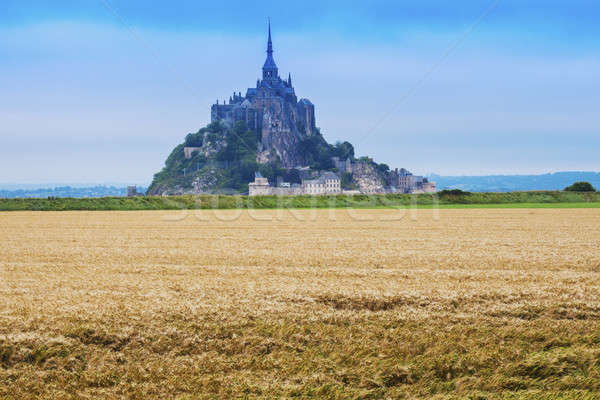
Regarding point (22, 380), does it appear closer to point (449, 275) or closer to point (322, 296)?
point (322, 296)

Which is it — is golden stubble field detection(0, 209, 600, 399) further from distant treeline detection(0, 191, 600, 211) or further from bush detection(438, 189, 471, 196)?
bush detection(438, 189, 471, 196)

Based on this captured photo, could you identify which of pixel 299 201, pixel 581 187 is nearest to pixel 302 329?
pixel 299 201

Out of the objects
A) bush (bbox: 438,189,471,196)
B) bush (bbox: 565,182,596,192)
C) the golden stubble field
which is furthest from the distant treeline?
the golden stubble field

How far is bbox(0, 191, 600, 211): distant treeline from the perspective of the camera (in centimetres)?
5247

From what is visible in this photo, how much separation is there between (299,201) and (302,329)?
50625 millimetres

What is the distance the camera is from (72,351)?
6.86 m

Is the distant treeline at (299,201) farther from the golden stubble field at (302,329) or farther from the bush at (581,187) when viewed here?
the golden stubble field at (302,329)

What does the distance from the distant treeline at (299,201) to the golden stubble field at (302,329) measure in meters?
40.2

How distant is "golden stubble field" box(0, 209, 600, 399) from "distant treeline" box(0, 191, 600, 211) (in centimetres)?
4023

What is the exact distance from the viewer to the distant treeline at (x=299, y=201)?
52.5 meters

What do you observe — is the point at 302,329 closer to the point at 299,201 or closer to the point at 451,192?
the point at 299,201

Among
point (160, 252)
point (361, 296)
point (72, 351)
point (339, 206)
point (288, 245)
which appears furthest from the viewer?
point (339, 206)

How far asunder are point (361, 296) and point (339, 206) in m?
48.0

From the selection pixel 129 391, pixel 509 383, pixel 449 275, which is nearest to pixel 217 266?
pixel 449 275
